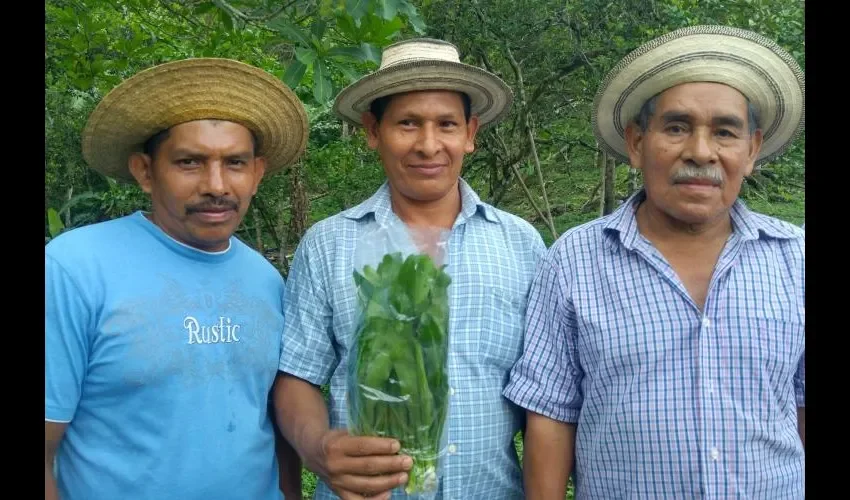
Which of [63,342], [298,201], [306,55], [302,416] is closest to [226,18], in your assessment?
[306,55]

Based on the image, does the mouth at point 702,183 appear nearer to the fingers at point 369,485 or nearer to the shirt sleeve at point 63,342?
the fingers at point 369,485

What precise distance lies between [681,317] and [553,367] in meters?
0.45

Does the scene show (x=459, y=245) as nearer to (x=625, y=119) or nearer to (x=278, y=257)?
(x=625, y=119)

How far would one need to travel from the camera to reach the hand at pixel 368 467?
87.8 inches

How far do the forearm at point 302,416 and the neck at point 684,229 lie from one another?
1290mm

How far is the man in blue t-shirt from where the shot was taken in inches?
95.3

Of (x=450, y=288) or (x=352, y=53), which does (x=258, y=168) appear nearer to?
(x=352, y=53)

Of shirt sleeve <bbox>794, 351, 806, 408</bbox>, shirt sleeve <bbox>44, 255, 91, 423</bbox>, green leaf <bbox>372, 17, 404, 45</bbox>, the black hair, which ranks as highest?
green leaf <bbox>372, 17, 404, 45</bbox>

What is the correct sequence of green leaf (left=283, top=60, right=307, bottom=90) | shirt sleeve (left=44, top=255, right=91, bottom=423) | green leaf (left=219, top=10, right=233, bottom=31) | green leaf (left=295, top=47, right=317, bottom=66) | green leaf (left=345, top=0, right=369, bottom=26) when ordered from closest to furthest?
shirt sleeve (left=44, top=255, right=91, bottom=423), green leaf (left=345, top=0, right=369, bottom=26), green leaf (left=295, top=47, right=317, bottom=66), green leaf (left=283, top=60, right=307, bottom=90), green leaf (left=219, top=10, right=233, bottom=31)

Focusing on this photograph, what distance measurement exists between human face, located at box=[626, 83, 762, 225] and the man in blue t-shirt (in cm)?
139

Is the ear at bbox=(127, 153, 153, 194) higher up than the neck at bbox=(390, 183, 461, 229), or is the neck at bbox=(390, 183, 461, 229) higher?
the ear at bbox=(127, 153, 153, 194)

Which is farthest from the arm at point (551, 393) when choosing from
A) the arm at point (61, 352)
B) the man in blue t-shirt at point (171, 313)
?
the arm at point (61, 352)

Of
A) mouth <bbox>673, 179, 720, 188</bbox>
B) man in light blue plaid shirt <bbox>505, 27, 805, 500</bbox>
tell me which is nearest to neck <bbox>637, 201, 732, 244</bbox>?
man in light blue plaid shirt <bbox>505, 27, 805, 500</bbox>

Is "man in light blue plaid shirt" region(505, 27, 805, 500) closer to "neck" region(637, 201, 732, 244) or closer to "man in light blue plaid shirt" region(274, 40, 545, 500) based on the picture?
"neck" region(637, 201, 732, 244)
